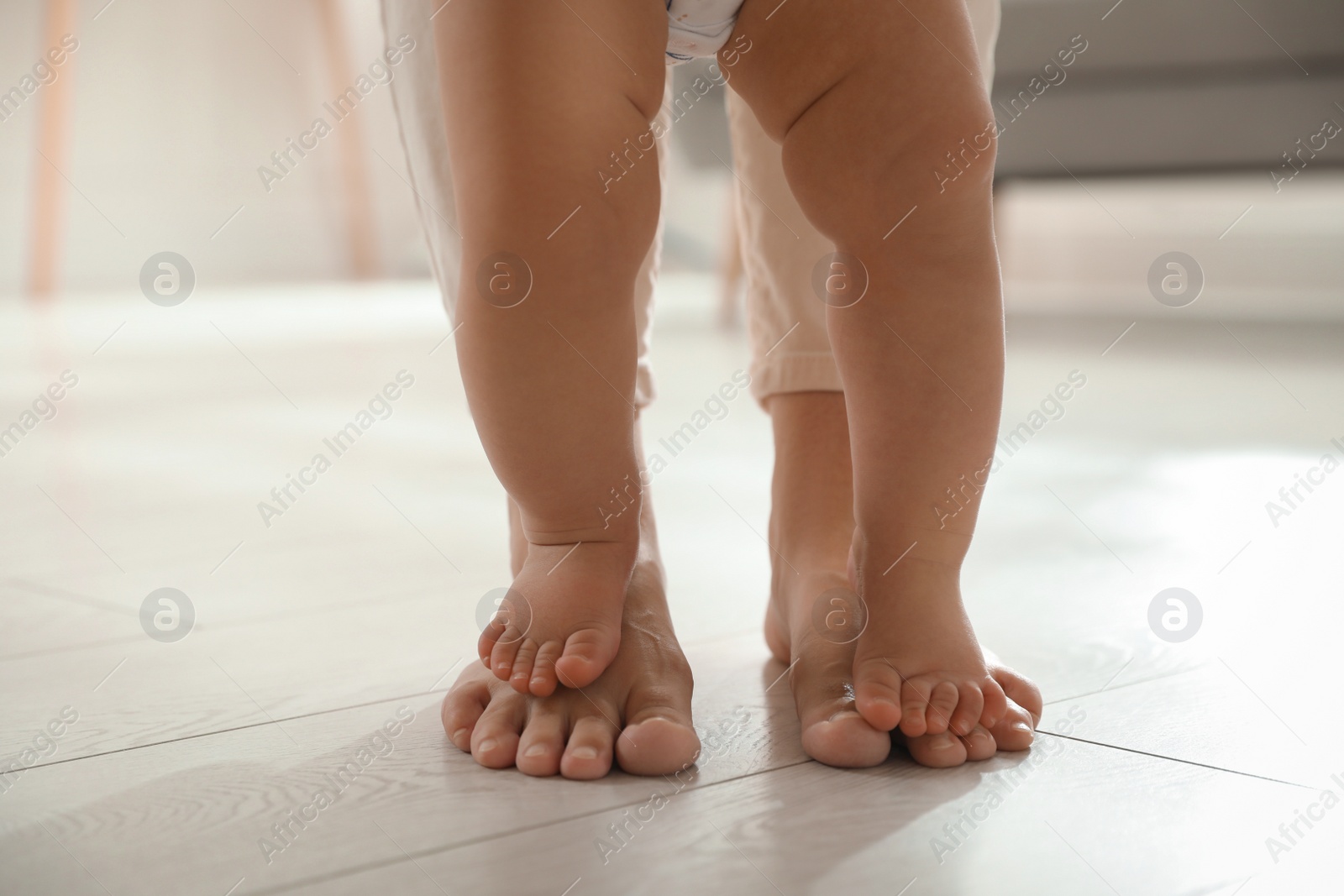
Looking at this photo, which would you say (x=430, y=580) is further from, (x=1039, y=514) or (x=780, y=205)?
(x=1039, y=514)

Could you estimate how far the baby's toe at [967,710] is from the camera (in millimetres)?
521

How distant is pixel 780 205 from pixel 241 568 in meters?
0.49

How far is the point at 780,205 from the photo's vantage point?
29.9 inches

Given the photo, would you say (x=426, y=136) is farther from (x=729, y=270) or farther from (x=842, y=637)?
(x=729, y=270)

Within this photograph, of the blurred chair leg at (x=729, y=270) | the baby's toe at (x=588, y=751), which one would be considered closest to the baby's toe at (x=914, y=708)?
the baby's toe at (x=588, y=751)

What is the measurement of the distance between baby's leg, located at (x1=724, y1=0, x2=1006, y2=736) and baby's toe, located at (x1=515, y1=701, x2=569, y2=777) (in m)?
0.14

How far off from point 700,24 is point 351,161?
441cm

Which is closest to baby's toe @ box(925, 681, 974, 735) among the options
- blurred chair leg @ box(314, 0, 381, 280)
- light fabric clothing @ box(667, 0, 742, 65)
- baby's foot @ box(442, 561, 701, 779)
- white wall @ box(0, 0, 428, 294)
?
baby's foot @ box(442, 561, 701, 779)

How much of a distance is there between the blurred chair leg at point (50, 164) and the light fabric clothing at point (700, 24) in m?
3.77

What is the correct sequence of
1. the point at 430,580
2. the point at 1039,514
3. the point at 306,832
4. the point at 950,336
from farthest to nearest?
the point at 1039,514 → the point at 430,580 → the point at 950,336 → the point at 306,832

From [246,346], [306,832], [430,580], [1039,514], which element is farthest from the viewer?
[246,346]

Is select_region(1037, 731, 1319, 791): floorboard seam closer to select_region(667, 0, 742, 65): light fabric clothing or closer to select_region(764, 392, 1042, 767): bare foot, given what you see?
select_region(764, 392, 1042, 767): bare foot

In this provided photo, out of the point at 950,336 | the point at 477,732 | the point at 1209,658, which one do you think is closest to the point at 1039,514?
the point at 1209,658

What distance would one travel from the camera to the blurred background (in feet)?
7.54
